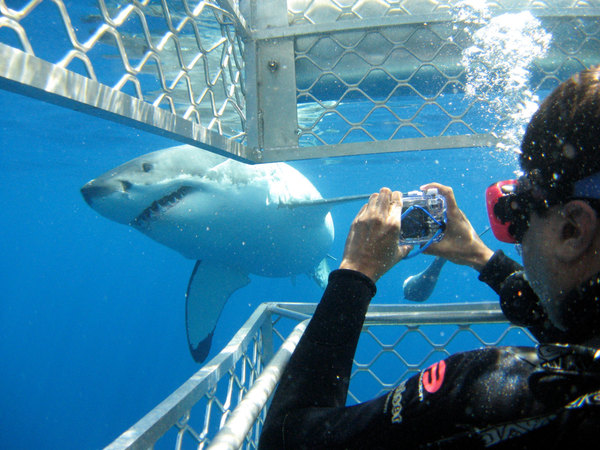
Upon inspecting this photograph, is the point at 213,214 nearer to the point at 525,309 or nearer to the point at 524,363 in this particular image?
the point at 525,309

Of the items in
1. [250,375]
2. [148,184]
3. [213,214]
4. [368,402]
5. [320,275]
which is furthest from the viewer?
[320,275]

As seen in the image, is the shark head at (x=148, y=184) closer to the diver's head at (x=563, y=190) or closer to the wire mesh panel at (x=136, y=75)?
the wire mesh panel at (x=136, y=75)

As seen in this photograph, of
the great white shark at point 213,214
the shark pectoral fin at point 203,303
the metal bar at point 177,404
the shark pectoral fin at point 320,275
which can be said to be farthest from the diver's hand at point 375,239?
the shark pectoral fin at point 320,275

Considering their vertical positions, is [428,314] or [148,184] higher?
[148,184]

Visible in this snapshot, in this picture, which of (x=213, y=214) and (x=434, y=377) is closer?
(x=434, y=377)

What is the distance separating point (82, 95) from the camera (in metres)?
1.22

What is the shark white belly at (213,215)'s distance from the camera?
3869 millimetres

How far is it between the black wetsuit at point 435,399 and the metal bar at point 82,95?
3.06ft

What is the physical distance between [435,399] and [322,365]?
301 millimetres

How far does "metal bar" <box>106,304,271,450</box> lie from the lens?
132 centimetres

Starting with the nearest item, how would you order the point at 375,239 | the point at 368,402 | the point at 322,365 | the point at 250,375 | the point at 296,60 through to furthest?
1. the point at 368,402
2. the point at 322,365
3. the point at 375,239
4. the point at 250,375
5. the point at 296,60

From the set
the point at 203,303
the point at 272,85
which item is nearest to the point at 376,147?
the point at 272,85

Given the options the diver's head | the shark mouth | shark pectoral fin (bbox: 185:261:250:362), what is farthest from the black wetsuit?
shark pectoral fin (bbox: 185:261:250:362)

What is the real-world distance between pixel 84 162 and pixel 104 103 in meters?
18.8
